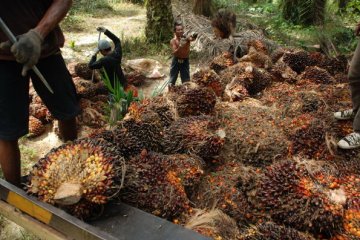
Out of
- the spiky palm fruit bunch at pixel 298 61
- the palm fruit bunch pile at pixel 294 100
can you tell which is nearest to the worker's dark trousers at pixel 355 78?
the palm fruit bunch pile at pixel 294 100

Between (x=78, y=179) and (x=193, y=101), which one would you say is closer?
(x=78, y=179)

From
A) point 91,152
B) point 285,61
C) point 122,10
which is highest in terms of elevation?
point 91,152

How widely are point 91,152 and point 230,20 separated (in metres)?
5.11

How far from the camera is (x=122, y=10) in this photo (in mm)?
12156

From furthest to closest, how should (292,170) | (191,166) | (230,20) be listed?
(230,20) < (191,166) < (292,170)

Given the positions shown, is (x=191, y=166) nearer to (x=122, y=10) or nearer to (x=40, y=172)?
(x=40, y=172)

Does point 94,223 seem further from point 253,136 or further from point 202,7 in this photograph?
point 202,7

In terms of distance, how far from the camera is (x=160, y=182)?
7.49ft

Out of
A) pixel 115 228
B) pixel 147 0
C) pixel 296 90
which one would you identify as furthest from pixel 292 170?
pixel 147 0

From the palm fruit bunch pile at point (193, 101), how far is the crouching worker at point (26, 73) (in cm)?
99

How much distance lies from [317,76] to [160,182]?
272 centimetres

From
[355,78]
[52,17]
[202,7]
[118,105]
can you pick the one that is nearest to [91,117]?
[118,105]

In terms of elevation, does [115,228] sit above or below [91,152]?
below

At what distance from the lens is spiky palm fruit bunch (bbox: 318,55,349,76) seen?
4613mm
